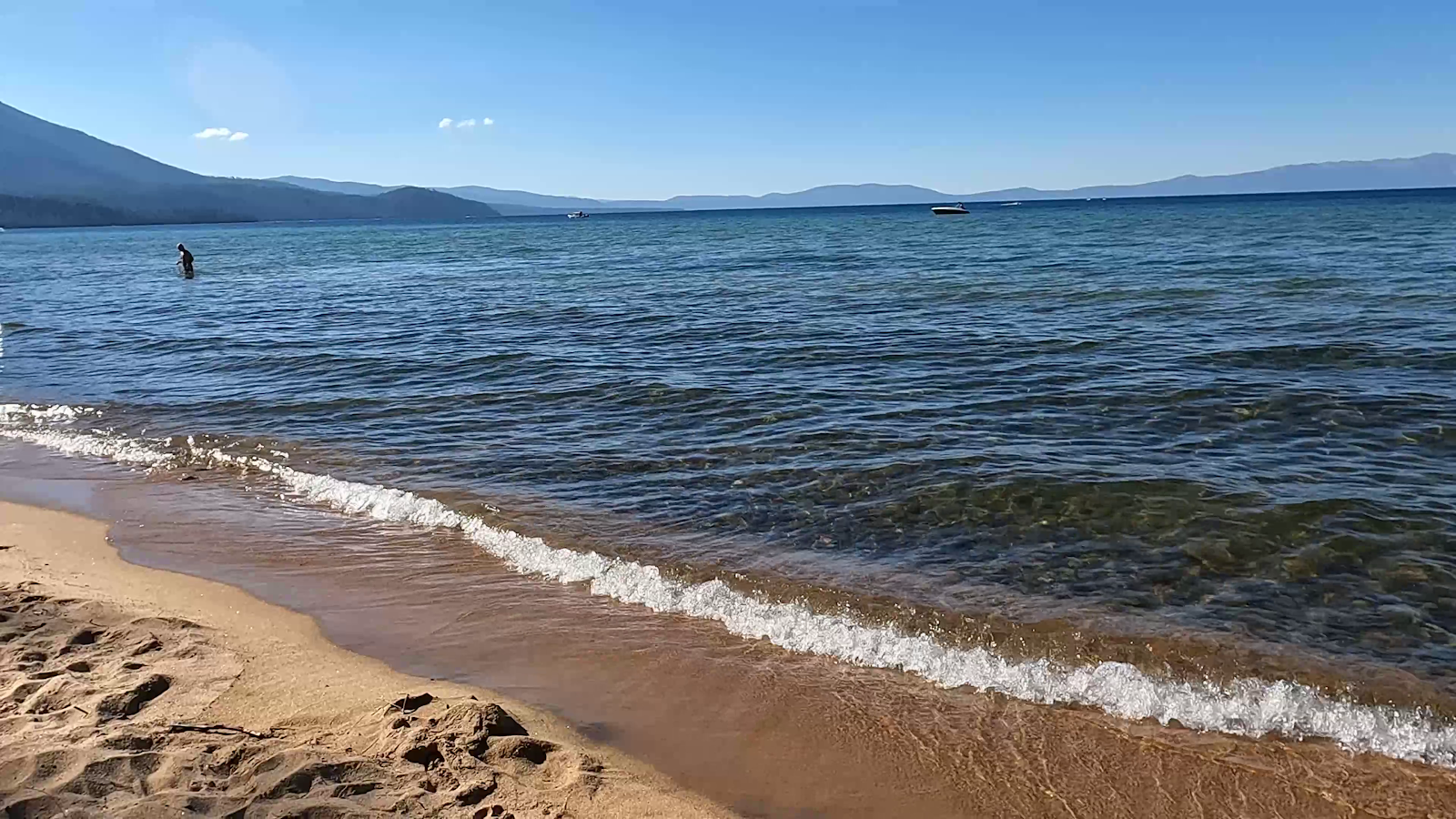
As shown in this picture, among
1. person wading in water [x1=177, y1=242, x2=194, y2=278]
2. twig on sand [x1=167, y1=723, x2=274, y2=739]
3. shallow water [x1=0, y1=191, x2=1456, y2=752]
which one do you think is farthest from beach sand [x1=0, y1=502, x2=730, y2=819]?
person wading in water [x1=177, y1=242, x2=194, y2=278]

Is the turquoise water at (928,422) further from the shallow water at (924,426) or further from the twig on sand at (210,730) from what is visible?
the twig on sand at (210,730)

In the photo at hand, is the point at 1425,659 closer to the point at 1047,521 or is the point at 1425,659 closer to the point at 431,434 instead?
the point at 1047,521

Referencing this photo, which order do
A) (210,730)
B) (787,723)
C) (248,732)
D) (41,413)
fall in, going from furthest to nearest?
1. (41,413)
2. (787,723)
3. (248,732)
4. (210,730)

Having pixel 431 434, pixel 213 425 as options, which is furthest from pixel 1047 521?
pixel 213 425

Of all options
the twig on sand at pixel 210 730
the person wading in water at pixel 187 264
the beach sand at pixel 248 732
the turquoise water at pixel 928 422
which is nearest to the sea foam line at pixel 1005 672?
the turquoise water at pixel 928 422

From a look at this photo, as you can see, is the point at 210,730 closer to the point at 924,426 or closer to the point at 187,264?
the point at 924,426

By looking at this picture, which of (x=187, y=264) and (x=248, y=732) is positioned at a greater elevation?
(x=187, y=264)

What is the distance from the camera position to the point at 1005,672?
591 cm

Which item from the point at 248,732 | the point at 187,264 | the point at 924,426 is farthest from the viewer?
the point at 187,264

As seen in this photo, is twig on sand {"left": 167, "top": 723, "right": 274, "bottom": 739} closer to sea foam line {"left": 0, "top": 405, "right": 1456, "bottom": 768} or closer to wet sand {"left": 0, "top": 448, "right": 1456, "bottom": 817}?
wet sand {"left": 0, "top": 448, "right": 1456, "bottom": 817}

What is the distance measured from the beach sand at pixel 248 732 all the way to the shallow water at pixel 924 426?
2686mm

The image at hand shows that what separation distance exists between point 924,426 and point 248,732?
8647mm

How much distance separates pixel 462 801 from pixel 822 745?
6.65 ft

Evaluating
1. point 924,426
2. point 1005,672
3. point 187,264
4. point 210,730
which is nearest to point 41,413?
point 210,730
